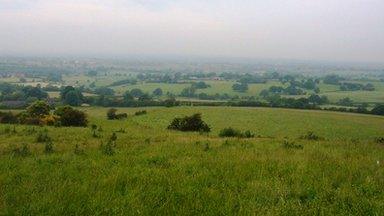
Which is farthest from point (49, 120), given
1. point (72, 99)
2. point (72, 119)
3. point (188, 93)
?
point (188, 93)

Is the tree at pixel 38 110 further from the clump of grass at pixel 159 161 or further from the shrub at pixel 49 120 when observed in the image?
the clump of grass at pixel 159 161

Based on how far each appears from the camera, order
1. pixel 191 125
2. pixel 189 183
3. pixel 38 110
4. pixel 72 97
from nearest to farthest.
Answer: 1. pixel 189 183
2. pixel 191 125
3. pixel 38 110
4. pixel 72 97

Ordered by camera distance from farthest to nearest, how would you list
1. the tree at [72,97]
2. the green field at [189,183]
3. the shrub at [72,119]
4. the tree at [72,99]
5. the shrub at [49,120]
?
1. the tree at [72,97]
2. the tree at [72,99]
3. the shrub at [72,119]
4. the shrub at [49,120]
5. the green field at [189,183]

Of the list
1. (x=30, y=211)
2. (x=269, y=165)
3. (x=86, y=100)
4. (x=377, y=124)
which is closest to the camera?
(x=30, y=211)

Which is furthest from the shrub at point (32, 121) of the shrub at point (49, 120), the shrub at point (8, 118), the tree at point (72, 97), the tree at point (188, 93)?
the tree at point (188, 93)

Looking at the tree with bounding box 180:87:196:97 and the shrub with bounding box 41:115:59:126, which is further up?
→ the shrub with bounding box 41:115:59:126

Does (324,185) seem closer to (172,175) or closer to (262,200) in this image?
(262,200)

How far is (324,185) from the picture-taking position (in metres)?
10.4

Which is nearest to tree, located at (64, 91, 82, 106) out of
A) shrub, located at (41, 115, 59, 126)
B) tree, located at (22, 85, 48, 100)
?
tree, located at (22, 85, 48, 100)

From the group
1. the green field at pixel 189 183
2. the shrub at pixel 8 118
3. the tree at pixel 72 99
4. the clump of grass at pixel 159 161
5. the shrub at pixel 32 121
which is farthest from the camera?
the tree at pixel 72 99

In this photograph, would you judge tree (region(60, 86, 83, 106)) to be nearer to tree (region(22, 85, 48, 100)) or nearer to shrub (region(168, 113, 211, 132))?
tree (region(22, 85, 48, 100))

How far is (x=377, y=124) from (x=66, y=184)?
2628 inches

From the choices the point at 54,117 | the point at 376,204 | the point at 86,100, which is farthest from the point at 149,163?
the point at 86,100

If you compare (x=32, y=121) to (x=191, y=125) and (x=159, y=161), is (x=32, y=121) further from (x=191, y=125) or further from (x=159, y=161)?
(x=159, y=161)
